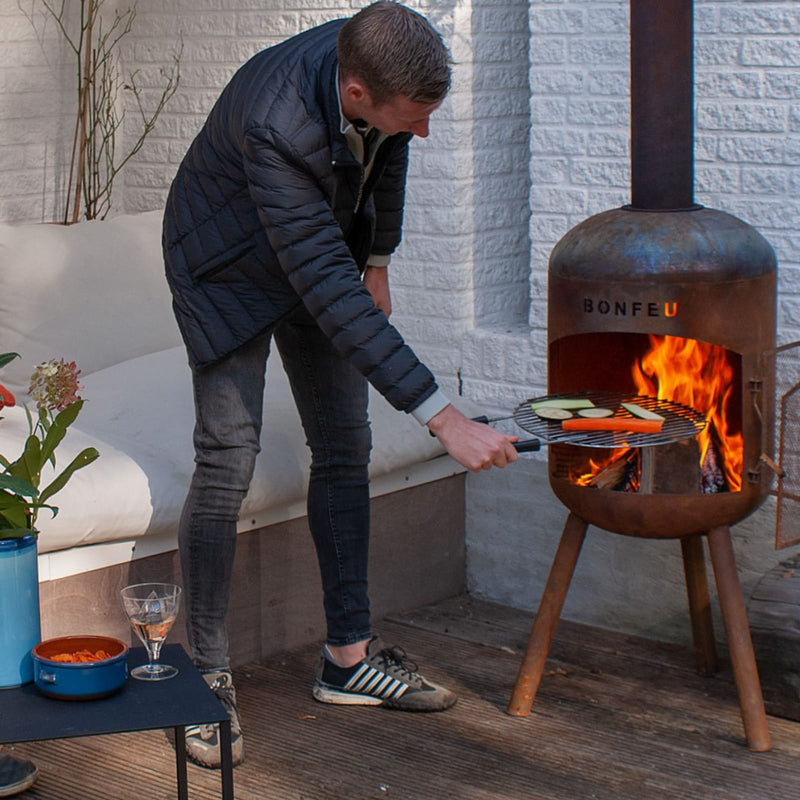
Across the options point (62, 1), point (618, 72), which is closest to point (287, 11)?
point (62, 1)

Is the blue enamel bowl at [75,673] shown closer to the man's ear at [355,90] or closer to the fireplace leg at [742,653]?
the man's ear at [355,90]

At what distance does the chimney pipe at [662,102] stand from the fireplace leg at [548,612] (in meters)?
0.71

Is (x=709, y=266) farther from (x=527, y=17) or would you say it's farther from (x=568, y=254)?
(x=527, y=17)

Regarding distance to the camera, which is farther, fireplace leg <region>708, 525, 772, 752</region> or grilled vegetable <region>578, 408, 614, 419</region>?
fireplace leg <region>708, 525, 772, 752</region>

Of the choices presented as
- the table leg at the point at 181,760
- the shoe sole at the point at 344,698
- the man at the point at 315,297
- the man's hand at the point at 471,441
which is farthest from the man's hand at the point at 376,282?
the table leg at the point at 181,760

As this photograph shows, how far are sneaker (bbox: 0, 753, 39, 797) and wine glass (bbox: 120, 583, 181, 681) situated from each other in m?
0.53

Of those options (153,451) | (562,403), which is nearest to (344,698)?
(153,451)

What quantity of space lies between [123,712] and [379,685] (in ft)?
3.40

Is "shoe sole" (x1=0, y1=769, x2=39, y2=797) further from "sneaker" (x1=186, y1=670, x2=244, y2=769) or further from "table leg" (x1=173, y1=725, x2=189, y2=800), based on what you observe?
"table leg" (x1=173, y1=725, x2=189, y2=800)

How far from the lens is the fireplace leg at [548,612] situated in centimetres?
297

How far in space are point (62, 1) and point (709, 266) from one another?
2640mm

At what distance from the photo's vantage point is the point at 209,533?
2.78 meters

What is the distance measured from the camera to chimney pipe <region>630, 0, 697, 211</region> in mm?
2775

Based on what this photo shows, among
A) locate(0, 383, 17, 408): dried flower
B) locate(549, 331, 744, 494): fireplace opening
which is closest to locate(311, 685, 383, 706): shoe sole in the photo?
locate(549, 331, 744, 494): fireplace opening
